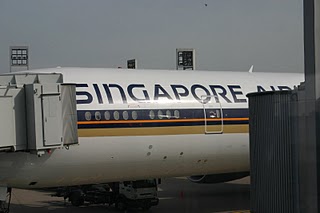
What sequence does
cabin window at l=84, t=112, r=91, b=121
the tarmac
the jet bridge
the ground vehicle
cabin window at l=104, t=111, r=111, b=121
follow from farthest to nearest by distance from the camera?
the tarmac, the ground vehicle, cabin window at l=104, t=111, r=111, b=121, cabin window at l=84, t=112, r=91, b=121, the jet bridge

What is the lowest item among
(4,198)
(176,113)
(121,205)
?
(121,205)

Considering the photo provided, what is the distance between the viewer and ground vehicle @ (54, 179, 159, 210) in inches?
691

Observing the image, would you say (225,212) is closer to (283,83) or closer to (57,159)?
(283,83)

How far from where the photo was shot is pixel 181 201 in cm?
2072

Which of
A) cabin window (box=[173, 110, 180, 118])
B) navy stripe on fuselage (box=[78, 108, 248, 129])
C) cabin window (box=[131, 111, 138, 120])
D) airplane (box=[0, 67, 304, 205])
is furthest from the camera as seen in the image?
cabin window (box=[173, 110, 180, 118])

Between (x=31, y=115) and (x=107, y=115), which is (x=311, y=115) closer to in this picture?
(x=31, y=115)

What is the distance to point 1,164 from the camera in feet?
41.1

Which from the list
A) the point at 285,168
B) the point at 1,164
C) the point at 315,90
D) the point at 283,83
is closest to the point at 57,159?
the point at 1,164

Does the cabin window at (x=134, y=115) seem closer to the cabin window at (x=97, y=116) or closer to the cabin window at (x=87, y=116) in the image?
the cabin window at (x=97, y=116)

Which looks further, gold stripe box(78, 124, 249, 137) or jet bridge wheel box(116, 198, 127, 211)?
jet bridge wheel box(116, 198, 127, 211)

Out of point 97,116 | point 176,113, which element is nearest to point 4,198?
point 97,116

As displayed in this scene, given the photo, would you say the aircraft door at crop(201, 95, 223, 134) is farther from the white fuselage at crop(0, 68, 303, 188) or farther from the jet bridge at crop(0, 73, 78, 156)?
the jet bridge at crop(0, 73, 78, 156)

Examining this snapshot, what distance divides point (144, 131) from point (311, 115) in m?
6.48

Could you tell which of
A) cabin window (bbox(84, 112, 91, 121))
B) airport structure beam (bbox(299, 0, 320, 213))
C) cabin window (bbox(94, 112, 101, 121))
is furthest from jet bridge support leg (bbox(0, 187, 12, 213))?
airport structure beam (bbox(299, 0, 320, 213))
